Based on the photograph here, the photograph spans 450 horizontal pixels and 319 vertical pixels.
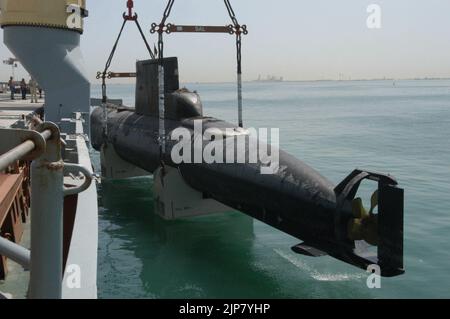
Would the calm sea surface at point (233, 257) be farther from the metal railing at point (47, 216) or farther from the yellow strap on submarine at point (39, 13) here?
the metal railing at point (47, 216)

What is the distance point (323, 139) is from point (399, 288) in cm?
3120

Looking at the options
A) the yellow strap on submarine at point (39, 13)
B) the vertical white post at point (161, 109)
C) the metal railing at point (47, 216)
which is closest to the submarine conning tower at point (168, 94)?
the vertical white post at point (161, 109)

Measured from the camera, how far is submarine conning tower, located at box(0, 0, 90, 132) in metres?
14.2

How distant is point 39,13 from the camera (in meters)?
14.2

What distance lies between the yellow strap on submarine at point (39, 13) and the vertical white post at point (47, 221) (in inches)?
519

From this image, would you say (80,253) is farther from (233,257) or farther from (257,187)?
(233,257)

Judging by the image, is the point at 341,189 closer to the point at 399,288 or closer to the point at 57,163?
the point at 399,288

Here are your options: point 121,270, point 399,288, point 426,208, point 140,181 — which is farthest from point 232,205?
point 140,181

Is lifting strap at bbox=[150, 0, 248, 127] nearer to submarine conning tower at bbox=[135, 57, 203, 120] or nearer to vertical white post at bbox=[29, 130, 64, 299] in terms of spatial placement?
submarine conning tower at bbox=[135, 57, 203, 120]

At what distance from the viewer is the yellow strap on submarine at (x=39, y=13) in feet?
46.1

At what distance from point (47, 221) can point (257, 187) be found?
30.8ft

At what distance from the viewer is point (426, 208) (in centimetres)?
1761

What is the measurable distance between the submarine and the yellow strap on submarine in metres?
3.18

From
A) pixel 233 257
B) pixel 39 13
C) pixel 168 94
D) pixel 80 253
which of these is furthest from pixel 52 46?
pixel 80 253
